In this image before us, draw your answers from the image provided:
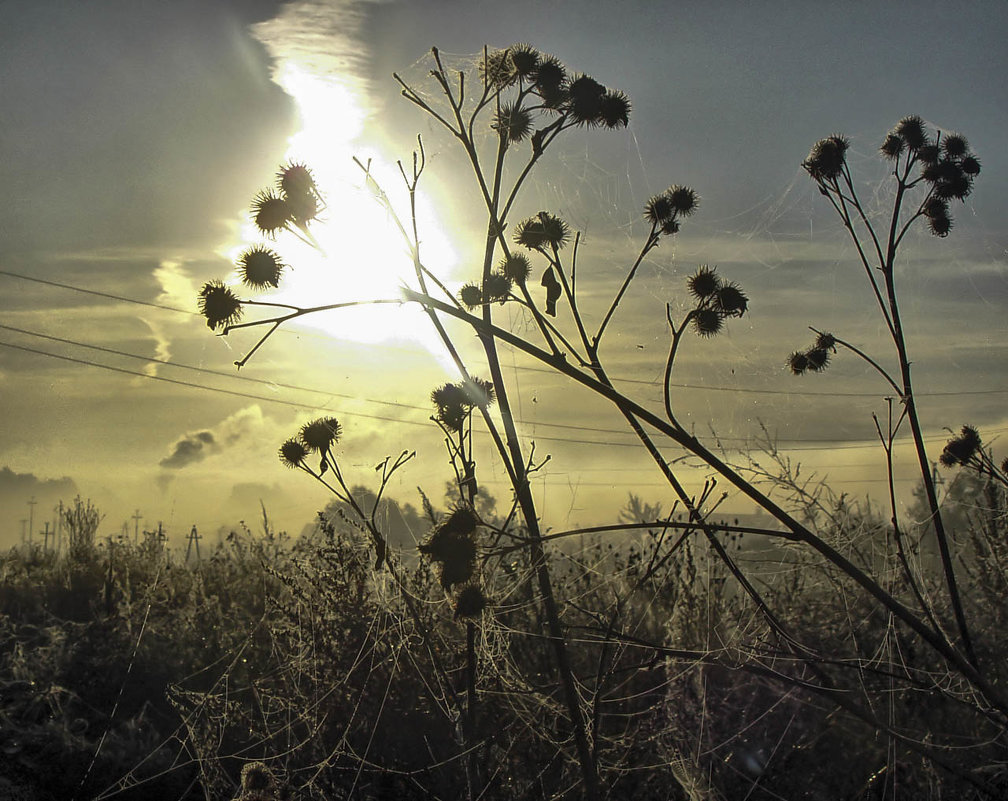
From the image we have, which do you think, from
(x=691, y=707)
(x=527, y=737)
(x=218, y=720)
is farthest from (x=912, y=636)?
(x=218, y=720)

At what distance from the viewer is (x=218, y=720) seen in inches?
215

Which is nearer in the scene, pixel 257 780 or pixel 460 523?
pixel 460 523

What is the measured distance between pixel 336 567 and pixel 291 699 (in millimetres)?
795

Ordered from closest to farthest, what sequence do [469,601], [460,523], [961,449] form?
[460,523], [469,601], [961,449]

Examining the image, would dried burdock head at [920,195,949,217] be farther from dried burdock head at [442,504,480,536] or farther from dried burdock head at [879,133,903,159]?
dried burdock head at [442,504,480,536]

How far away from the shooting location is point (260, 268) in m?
2.89

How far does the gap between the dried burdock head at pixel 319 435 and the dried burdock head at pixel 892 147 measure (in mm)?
2912

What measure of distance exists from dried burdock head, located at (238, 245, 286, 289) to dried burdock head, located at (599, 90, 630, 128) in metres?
1.41

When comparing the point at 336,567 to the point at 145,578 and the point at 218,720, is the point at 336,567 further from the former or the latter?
the point at 145,578

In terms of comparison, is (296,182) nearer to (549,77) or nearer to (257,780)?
(549,77)

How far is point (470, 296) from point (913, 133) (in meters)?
2.33

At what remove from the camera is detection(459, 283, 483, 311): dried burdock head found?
140 inches

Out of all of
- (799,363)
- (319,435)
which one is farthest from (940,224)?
(319,435)

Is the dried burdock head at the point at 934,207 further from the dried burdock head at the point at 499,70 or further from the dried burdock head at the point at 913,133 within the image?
the dried burdock head at the point at 499,70
